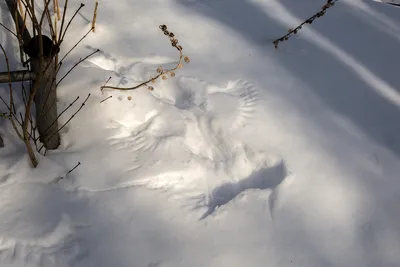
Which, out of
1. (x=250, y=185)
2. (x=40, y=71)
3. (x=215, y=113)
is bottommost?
(x=250, y=185)

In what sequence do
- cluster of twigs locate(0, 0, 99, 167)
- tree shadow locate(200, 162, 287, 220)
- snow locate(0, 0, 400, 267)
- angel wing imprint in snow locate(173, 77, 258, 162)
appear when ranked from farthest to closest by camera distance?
angel wing imprint in snow locate(173, 77, 258, 162), tree shadow locate(200, 162, 287, 220), snow locate(0, 0, 400, 267), cluster of twigs locate(0, 0, 99, 167)

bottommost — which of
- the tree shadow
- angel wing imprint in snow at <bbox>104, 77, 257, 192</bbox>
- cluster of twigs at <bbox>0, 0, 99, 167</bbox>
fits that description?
the tree shadow

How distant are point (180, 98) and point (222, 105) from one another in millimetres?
235

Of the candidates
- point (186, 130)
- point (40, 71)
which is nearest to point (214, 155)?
point (186, 130)

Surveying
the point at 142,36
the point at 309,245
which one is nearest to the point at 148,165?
the point at 309,245

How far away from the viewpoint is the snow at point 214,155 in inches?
57.1

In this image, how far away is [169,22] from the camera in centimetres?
242

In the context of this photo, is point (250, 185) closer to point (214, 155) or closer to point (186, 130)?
point (214, 155)

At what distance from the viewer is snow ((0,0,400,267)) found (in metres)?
1.45

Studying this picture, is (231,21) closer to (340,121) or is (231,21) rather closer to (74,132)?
(340,121)

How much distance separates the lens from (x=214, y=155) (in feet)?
5.82

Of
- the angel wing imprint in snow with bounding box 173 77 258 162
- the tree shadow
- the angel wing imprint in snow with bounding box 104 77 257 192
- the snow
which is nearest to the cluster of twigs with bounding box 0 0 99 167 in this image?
the snow

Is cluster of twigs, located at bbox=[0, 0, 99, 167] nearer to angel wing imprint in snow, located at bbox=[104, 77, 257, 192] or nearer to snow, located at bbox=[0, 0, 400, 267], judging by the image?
snow, located at bbox=[0, 0, 400, 267]

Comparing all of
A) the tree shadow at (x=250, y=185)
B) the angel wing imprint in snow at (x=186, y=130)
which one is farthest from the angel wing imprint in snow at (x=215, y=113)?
the tree shadow at (x=250, y=185)
